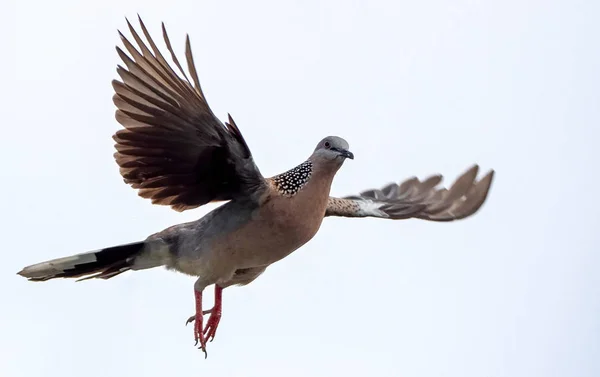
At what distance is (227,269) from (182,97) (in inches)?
63.7

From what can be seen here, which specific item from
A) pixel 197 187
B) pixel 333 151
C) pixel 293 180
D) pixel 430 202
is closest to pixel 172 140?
pixel 197 187

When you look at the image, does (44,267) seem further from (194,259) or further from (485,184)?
(485,184)

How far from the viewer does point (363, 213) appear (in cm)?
1290

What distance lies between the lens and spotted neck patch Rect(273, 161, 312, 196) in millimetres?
10805

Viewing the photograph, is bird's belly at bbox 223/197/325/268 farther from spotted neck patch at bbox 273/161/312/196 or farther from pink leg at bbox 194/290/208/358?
pink leg at bbox 194/290/208/358

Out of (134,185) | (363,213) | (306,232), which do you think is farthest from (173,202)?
(363,213)

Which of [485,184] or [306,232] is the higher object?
[485,184]

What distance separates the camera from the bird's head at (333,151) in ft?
35.2

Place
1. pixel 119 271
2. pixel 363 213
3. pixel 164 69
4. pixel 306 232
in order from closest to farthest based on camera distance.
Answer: pixel 164 69 < pixel 306 232 < pixel 119 271 < pixel 363 213

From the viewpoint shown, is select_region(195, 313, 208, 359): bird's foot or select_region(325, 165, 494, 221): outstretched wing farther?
select_region(325, 165, 494, 221): outstretched wing

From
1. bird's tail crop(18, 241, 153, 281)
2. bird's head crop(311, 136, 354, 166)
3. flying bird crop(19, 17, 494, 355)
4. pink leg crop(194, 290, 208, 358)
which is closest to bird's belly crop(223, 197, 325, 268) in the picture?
flying bird crop(19, 17, 494, 355)

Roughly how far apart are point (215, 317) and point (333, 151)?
1883mm

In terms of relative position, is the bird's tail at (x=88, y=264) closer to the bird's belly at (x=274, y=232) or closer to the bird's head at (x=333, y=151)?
the bird's belly at (x=274, y=232)

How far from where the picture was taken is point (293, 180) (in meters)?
10.8
